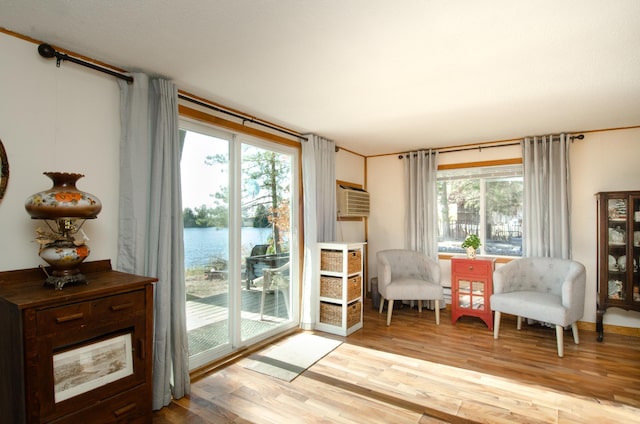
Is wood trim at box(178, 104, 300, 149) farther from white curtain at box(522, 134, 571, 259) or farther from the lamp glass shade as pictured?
white curtain at box(522, 134, 571, 259)

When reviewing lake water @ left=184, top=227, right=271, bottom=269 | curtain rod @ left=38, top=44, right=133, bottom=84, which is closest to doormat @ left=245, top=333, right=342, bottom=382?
lake water @ left=184, top=227, right=271, bottom=269

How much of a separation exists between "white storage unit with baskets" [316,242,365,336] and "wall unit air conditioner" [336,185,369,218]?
2.46ft

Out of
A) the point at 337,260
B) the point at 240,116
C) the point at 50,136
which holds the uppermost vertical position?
the point at 240,116

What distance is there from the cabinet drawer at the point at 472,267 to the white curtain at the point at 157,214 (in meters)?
3.21

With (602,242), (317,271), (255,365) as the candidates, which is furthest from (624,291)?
(255,365)

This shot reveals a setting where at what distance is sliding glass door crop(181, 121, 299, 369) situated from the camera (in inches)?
113

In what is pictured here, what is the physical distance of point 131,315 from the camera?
181cm

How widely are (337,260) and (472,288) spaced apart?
1.74 m

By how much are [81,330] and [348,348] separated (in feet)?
7.85

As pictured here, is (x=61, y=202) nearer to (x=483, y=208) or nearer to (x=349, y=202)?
(x=349, y=202)

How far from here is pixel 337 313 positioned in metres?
3.79

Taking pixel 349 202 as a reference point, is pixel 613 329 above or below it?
A: below

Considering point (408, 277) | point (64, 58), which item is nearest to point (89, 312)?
point (64, 58)

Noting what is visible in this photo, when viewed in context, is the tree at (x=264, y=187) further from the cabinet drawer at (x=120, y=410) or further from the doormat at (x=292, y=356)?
the cabinet drawer at (x=120, y=410)
